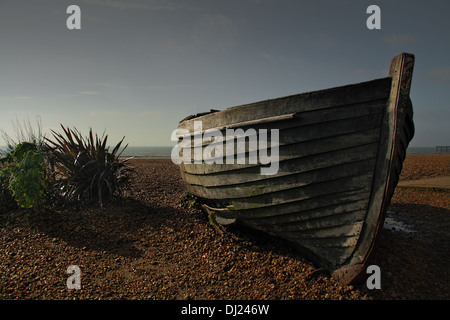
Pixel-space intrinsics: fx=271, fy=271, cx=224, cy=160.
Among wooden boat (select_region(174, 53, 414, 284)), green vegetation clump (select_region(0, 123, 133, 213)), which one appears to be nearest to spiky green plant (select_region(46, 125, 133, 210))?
green vegetation clump (select_region(0, 123, 133, 213))

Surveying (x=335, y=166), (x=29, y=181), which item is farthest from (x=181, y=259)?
(x=29, y=181)

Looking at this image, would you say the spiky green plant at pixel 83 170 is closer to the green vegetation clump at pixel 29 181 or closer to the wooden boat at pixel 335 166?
the green vegetation clump at pixel 29 181

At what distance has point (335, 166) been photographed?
10.9 ft

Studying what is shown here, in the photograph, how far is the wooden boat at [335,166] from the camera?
3.11m

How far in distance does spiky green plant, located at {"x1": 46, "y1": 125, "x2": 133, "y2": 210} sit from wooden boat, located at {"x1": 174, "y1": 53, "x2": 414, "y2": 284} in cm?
444

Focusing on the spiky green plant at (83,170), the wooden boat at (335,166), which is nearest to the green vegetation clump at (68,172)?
the spiky green plant at (83,170)

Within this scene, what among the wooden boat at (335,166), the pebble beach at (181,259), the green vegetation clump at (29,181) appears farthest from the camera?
the green vegetation clump at (29,181)

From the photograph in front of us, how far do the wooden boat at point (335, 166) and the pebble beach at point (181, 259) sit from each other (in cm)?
52

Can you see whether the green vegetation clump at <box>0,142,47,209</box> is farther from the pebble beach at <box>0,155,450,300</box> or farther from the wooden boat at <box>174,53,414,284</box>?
the wooden boat at <box>174,53,414,284</box>

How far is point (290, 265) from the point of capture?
3.83 m
